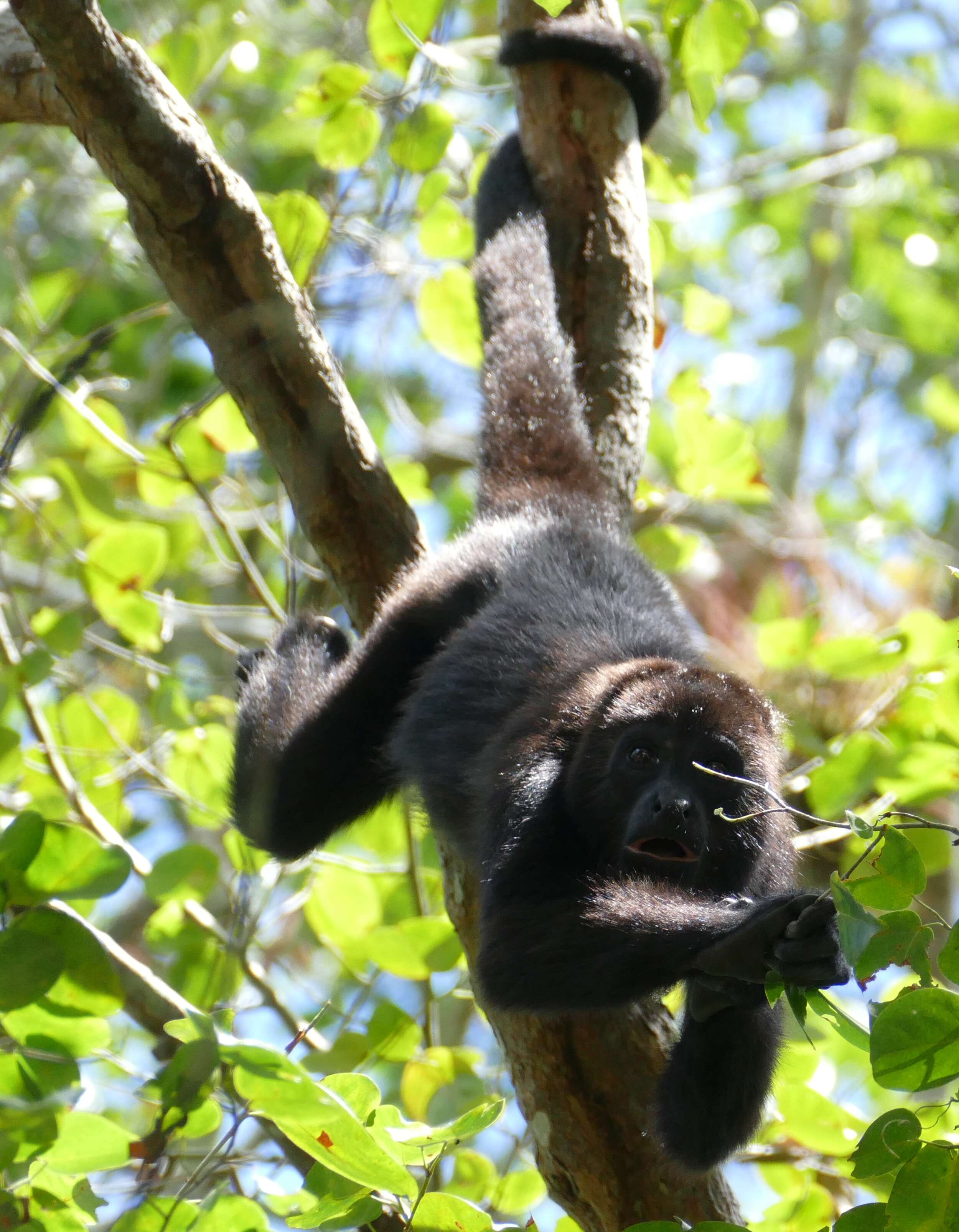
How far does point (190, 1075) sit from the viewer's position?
169 centimetres

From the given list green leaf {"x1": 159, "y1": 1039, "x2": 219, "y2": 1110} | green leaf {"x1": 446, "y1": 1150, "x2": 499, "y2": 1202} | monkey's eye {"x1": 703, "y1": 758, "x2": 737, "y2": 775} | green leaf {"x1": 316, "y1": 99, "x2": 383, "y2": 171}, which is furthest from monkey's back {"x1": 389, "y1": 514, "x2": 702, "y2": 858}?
green leaf {"x1": 159, "y1": 1039, "x2": 219, "y2": 1110}

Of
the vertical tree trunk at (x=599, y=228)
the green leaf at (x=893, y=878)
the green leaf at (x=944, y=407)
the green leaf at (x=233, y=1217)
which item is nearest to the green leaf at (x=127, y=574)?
the vertical tree trunk at (x=599, y=228)

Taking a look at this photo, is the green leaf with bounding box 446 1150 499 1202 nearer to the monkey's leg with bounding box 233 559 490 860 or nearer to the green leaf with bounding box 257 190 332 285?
the monkey's leg with bounding box 233 559 490 860

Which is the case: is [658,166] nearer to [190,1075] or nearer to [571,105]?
[571,105]

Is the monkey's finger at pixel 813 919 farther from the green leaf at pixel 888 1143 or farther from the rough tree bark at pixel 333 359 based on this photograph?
the rough tree bark at pixel 333 359

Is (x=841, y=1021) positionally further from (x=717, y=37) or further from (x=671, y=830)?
(x=717, y=37)

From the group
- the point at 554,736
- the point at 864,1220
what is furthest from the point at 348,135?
the point at 864,1220

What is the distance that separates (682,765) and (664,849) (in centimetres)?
27

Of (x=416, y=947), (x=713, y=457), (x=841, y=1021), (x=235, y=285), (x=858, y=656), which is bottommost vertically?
(x=416, y=947)

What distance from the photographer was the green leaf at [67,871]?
8.23 feet

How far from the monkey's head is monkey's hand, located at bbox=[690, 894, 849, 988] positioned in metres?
0.83

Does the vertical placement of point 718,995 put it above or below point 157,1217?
below

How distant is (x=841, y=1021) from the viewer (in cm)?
208

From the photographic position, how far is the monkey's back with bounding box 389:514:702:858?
12.6ft
